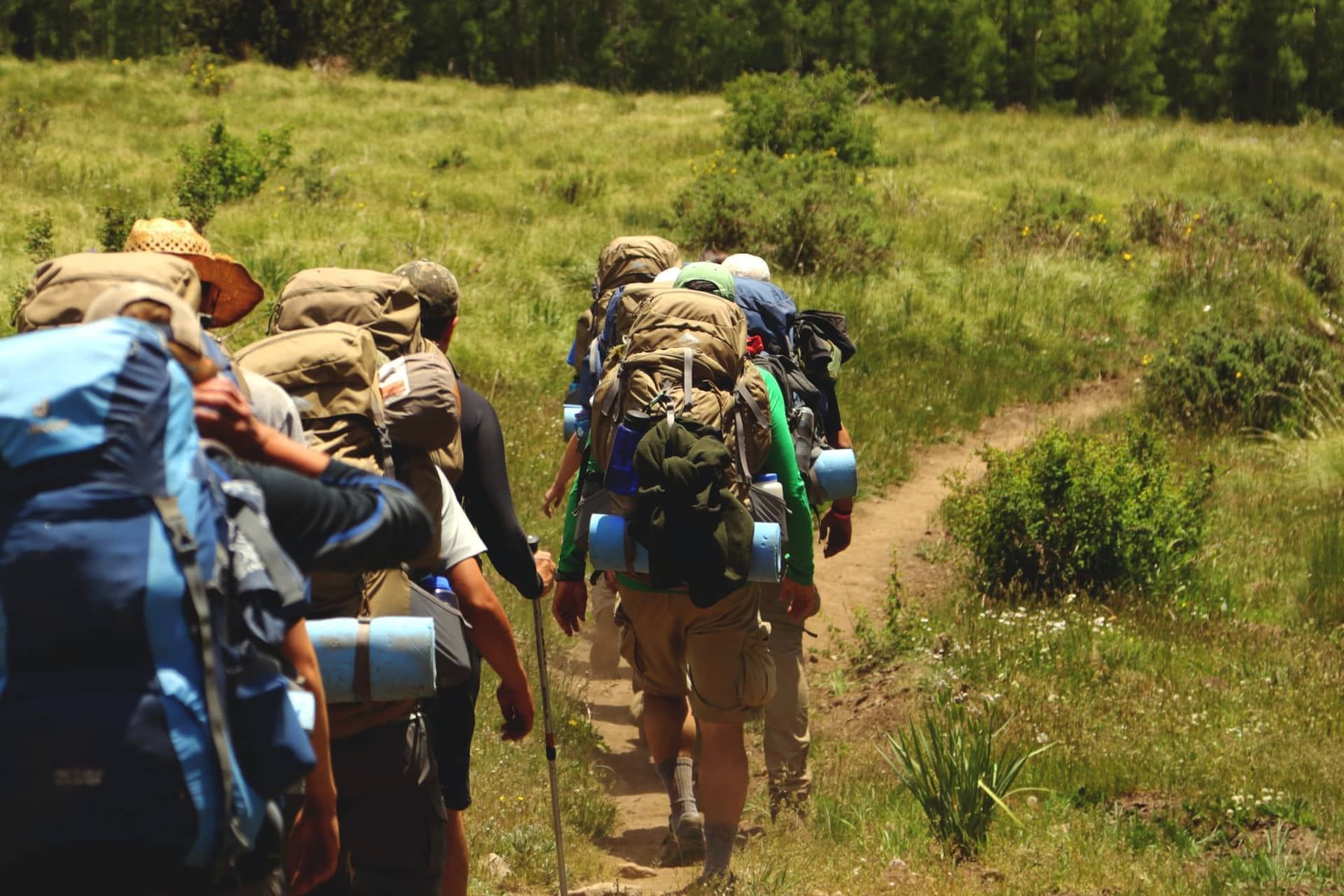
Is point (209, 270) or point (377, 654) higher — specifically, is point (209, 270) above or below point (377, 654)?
above

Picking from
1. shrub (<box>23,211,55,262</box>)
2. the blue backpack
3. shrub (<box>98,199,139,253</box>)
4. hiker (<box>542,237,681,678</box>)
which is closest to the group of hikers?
the blue backpack

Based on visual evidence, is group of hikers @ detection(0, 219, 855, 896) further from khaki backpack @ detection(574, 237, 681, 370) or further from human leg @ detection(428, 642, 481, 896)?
khaki backpack @ detection(574, 237, 681, 370)

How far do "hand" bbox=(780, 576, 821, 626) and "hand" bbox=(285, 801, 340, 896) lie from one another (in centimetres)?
239

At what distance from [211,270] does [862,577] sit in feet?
20.0

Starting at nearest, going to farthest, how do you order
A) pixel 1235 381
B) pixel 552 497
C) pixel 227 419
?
pixel 227 419 < pixel 552 497 < pixel 1235 381

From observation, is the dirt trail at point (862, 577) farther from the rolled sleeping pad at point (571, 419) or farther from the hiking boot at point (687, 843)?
the rolled sleeping pad at point (571, 419)

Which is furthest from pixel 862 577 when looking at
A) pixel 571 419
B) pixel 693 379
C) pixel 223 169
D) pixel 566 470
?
pixel 223 169

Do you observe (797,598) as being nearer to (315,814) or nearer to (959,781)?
(959,781)

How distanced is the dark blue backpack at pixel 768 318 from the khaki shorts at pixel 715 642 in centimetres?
131

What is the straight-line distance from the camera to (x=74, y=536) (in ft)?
5.85

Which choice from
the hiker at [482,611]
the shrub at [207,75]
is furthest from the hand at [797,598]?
the shrub at [207,75]

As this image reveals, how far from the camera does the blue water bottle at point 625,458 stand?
158 inches

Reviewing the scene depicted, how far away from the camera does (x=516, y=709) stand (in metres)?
3.44

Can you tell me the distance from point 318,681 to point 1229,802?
395 centimetres
